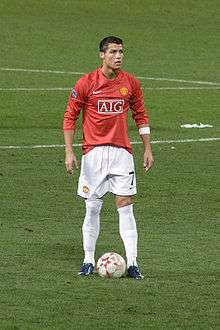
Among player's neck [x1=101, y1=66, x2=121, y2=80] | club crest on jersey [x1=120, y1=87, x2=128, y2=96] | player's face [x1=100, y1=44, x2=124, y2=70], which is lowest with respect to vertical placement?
club crest on jersey [x1=120, y1=87, x2=128, y2=96]

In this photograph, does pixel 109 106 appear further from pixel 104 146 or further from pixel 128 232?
pixel 128 232

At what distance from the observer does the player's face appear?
1498cm

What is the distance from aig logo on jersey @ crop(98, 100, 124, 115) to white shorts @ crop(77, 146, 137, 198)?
370mm

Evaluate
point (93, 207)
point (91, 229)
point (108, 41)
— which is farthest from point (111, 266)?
point (108, 41)

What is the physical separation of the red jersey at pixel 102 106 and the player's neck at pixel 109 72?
30 millimetres

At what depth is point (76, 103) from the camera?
1521cm

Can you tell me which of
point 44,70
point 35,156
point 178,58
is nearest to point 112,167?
point 35,156

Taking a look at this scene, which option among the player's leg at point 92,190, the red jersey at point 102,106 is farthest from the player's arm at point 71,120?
the player's leg at point 92,190

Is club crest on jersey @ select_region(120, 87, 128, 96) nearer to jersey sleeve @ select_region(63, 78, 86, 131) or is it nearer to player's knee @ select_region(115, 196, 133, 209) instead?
jersey sleeve @ select_region(63, 78, 86, 131)

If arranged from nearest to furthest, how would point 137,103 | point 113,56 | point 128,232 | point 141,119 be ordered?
point 113,56
point 128,232
point 137,103
point 141,119

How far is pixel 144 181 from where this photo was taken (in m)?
22.2

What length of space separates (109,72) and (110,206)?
496cm

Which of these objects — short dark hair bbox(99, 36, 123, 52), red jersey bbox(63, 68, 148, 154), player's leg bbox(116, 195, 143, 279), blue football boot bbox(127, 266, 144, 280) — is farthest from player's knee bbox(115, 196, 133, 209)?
short dark hair bbox(99, 36, 123, 52)

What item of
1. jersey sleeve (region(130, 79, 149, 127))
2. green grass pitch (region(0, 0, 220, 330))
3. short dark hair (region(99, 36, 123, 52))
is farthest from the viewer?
jersey sleeve (region(130, 79, 149, 127))
